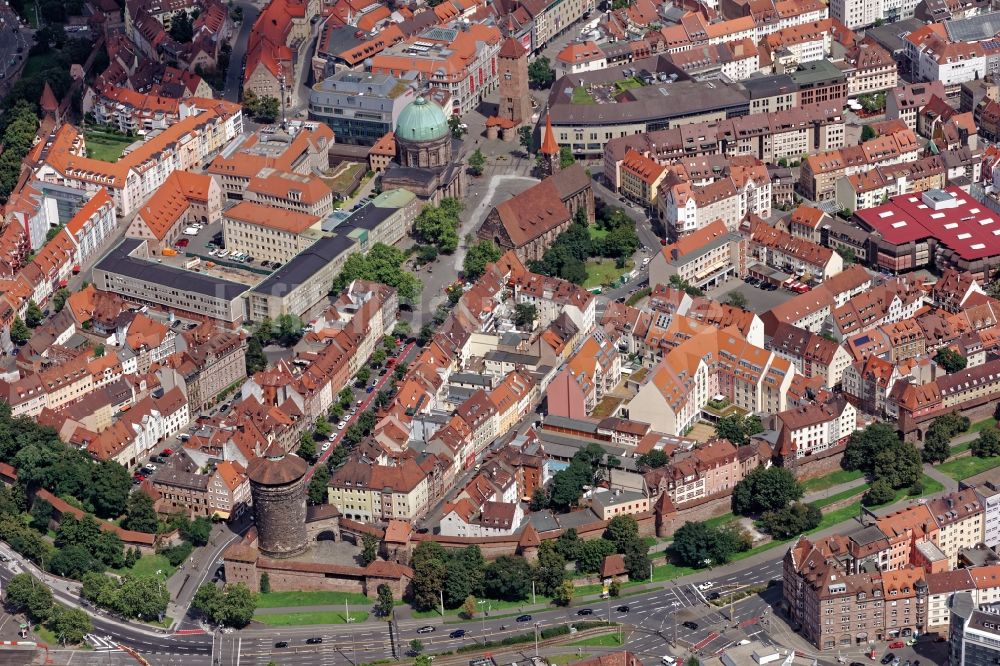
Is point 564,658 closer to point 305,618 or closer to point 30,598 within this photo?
point 305,618

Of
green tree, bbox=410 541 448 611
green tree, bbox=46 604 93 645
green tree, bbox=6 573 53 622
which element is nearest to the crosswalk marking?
green tree, bbox=46 604 93 645

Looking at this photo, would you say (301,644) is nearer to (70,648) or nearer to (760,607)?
(70,648)

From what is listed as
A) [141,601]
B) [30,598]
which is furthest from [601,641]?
[30,598]

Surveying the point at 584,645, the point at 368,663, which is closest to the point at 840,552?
the point at 584,645

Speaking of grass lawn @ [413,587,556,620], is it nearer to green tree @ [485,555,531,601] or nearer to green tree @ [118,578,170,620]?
green tree @ [485,555,531,601]

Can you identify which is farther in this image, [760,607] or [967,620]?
[760,607]

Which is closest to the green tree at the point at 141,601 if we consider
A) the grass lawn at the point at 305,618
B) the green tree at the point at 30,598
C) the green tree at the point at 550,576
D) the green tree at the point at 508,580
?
the green tree at the point at 30,598
